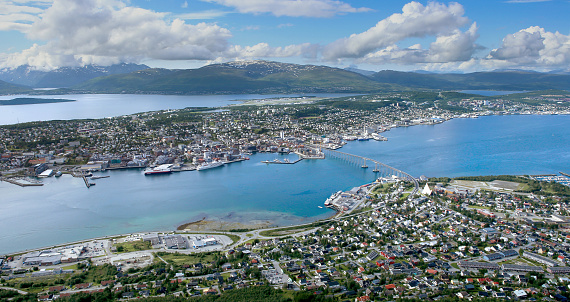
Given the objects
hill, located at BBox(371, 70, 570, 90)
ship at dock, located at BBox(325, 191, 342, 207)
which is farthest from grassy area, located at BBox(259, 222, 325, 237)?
hill, located at BBox(371, 70, 570, 90)

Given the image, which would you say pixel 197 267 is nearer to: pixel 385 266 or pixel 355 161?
pixel 385 266

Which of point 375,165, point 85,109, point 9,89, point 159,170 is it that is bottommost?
point 375,165

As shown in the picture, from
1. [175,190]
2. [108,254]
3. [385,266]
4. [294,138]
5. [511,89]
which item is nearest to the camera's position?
[385,266]

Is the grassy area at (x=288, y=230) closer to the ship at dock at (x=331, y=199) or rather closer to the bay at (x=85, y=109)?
the ship at dock at (x=331, y=199)

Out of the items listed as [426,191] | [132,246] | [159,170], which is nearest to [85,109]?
[159,170]

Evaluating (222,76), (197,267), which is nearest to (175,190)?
(197,267)

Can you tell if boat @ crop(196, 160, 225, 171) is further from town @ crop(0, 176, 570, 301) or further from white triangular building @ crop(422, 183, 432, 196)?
white triangular building @ crop(422, 183, 432, 196)

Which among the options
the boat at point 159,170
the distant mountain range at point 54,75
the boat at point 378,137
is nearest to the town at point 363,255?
the boat at point 159,170

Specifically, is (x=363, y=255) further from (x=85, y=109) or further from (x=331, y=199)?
(x=85, y=109)
